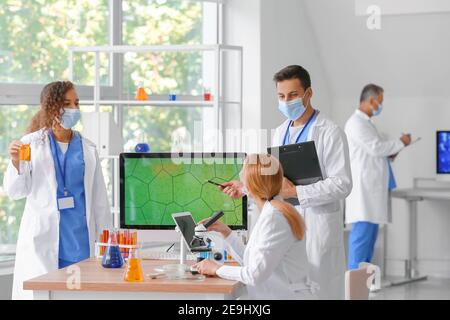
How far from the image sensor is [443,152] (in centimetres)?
636

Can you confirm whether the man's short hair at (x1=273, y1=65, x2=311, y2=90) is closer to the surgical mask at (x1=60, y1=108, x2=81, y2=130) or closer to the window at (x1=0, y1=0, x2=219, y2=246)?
the surgical mask at (x1=60, y1=108, x2=81, y2=130)

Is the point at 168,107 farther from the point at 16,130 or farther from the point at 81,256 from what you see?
the point at 81,256

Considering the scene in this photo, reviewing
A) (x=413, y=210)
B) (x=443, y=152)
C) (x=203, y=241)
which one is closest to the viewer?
Result: (x=203, y=241)

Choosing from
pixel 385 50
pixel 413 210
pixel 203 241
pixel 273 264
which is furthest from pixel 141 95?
pixel 273 264

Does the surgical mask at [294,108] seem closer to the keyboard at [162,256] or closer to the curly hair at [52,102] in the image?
the keyboard at [162,256]

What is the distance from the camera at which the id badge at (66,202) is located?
3430mm

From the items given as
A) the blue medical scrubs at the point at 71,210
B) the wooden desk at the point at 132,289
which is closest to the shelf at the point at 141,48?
the blue medical scrubs at the point at 71,210

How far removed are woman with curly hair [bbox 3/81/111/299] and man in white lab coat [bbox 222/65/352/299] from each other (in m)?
0.84

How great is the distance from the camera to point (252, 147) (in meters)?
5.87

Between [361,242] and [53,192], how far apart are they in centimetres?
305

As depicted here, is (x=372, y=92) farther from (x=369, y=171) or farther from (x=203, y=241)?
(x=203, y=241)

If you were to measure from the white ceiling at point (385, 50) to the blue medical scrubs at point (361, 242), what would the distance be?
1.20m

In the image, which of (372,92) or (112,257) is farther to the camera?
(372,92)

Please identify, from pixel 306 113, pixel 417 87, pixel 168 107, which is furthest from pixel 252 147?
pixel 306 113
